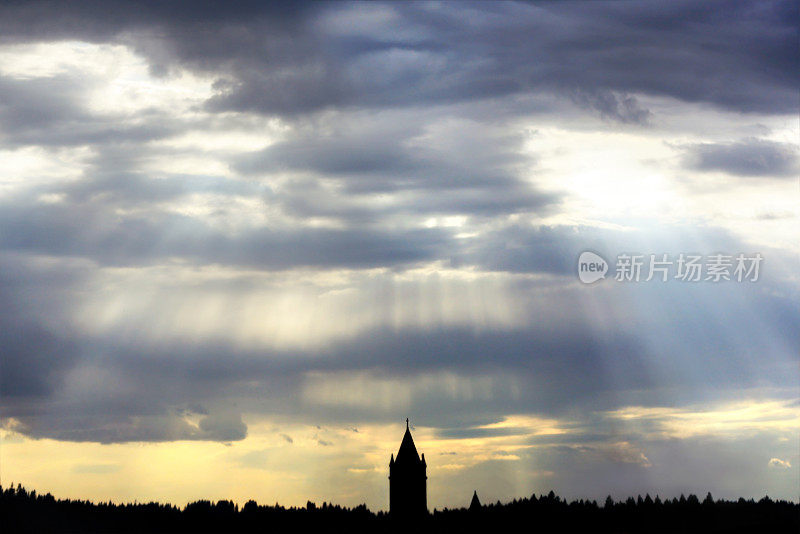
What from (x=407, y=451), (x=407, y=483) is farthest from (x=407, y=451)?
(x=407, y=483)

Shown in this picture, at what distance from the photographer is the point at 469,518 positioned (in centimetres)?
12662

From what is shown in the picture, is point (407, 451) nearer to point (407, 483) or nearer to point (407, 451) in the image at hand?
point (407, 451)

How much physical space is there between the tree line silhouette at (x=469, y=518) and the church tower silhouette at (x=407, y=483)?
1929 millimetres

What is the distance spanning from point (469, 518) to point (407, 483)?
1084cm

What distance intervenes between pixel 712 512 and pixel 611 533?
12.1 m

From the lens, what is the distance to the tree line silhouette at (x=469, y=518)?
111562 millimetres

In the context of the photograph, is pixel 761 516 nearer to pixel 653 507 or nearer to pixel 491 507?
pixel 653 507

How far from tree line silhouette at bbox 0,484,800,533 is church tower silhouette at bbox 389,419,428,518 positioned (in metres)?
1.93

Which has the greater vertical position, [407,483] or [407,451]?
[407,451]

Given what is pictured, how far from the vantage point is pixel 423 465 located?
123062 millimetres

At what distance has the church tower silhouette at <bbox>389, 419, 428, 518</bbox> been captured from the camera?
120438 mm

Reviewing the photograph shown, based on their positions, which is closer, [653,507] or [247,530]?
[653,507]

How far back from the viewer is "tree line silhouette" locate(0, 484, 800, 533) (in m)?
112

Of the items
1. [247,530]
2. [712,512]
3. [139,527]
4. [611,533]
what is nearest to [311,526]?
[247,530]
